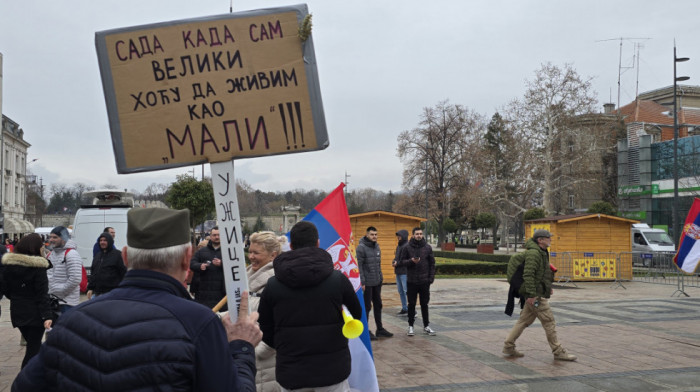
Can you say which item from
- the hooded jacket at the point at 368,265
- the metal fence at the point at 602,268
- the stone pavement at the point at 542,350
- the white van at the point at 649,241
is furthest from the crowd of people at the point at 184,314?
the white van at the point at 649,241

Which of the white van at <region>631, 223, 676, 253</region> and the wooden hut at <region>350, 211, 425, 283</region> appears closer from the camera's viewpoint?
the wooden hut at <region>350, 211, 425, 283</region>

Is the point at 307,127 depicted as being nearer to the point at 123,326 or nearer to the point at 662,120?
the point at 123,326

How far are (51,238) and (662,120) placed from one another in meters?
63.9

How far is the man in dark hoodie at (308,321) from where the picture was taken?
373cm

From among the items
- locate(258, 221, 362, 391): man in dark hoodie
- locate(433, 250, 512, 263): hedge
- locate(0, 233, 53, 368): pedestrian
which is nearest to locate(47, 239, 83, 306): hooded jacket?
locate(0, 233, 53, 368): pedestrian

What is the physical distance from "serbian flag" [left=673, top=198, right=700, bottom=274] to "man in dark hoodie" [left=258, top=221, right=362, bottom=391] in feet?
38.8

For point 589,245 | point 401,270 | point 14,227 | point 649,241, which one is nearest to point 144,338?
point 401,270

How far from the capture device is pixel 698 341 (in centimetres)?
975

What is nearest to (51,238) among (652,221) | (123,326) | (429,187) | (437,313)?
(123,326)

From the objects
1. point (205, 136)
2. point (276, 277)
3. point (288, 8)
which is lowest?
point (276, 277)

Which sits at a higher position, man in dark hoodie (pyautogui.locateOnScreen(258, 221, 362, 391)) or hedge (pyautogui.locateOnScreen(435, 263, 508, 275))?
man in dark hoodie (pyautogui.locateOnScreen(258, 221, 362, 391))

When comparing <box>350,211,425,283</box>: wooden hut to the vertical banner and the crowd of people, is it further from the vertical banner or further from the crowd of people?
the vertical banner

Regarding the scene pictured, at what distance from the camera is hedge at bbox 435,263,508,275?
84.2 feet

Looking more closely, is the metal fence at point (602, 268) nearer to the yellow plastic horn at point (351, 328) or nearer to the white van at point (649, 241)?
the white van at point (649, 241)
